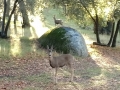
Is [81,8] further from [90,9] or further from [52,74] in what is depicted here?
[52,74]

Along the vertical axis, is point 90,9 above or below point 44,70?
above

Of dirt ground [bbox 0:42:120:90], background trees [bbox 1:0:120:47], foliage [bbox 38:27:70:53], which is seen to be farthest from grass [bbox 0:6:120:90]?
background trees [bbox 1:0:120:47]

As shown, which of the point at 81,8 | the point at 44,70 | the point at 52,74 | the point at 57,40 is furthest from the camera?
the point at 81,8

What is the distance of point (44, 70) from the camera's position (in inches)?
590

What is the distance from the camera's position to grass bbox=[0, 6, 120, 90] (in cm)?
1205

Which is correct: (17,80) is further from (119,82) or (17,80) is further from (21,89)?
(119,82)

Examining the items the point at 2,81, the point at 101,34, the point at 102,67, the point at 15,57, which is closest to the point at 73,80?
the point at 2,81

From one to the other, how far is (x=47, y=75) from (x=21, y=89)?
275 cm

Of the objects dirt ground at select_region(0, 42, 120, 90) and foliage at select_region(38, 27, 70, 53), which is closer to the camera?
dirt ground at select_region(0, 42, 120, 90)

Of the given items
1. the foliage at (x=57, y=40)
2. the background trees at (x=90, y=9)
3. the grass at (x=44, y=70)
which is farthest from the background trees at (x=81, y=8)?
the grass at (x=44, y=70)

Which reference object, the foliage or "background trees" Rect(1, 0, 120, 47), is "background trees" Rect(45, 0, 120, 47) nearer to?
"background trees" Rect(1, 0, 120, 47)

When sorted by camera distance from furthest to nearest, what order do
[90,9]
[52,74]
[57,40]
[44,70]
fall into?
[90,9] → [57,40] → [44,70] → [52,74]

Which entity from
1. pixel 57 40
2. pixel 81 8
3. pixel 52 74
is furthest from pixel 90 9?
pixel 52 74

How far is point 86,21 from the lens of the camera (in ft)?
87.4
